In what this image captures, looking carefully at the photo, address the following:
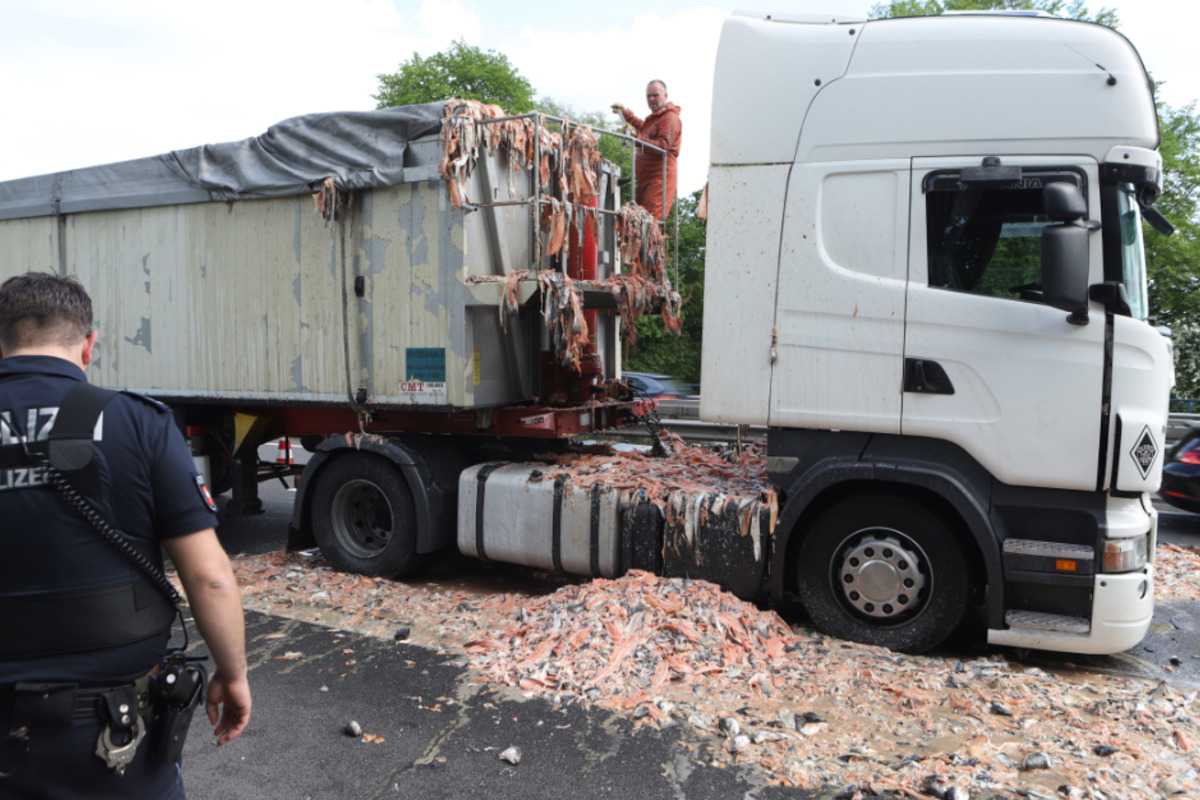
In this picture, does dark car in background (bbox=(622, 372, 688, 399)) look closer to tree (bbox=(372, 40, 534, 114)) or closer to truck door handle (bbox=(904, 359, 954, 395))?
truck door handle (bbox=(904, 359, 954, 395))

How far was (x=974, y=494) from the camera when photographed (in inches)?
185

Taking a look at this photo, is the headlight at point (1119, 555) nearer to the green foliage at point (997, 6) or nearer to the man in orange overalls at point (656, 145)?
the man in orange overalls at point (656, 145)

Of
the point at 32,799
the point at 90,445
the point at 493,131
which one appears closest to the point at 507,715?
the point at 32,799

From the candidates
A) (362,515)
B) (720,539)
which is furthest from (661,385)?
(720,539)

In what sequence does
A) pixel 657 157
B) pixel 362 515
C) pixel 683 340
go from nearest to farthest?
pixel 362 515 → pixel 657 157 → pixel 683 340

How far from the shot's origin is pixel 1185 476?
8164 mm

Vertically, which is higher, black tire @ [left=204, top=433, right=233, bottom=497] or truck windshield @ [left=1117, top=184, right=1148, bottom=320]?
truck windshield @ [left=1117, top=184, right=1148, bottom=320]

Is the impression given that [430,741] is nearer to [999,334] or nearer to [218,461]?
[999,334]

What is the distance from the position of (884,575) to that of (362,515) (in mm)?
4036

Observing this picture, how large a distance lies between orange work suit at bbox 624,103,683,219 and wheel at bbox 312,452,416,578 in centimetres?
312

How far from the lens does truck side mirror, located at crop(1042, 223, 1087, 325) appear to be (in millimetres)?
4215

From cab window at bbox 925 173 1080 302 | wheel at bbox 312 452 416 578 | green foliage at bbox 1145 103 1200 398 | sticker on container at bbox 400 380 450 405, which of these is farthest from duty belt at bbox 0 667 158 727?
green foliage at bbox 1145 103 1200 398

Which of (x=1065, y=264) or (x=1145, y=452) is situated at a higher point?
(x=1065, y=264)

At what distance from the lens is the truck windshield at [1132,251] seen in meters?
4.46
